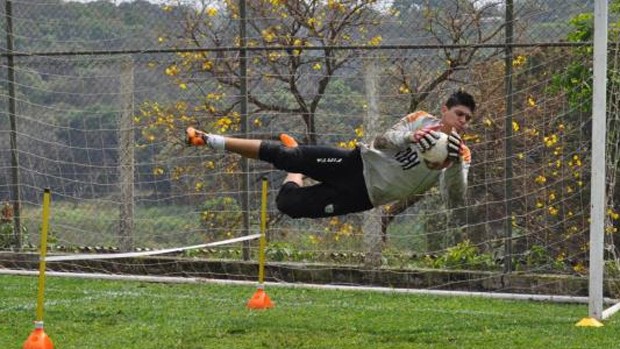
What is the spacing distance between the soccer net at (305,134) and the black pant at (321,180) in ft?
8.93

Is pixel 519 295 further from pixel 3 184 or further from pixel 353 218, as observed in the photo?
pixel 3 184

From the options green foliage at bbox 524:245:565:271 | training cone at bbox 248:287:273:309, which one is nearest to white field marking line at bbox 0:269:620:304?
green foliage at bbox 524:245:565:271

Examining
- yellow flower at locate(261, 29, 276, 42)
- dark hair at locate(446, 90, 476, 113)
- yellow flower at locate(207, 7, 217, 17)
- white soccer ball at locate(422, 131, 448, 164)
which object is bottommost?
white soccer ball at locate(422, 131, 448, 164)

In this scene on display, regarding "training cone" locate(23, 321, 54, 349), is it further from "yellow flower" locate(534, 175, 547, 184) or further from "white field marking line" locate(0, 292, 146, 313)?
"yellow flower" locate(534, 175, 547, 184)

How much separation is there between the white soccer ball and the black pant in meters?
0.62

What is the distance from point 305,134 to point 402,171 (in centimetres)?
355

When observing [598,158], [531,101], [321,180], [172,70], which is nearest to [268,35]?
[172,70]

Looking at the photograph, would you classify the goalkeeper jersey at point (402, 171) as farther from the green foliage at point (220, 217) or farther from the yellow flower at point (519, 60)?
the green foliage at point (220, 217)

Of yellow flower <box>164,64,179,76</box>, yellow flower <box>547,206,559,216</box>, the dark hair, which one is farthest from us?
yellow flower <box>164,64,179,76</box>

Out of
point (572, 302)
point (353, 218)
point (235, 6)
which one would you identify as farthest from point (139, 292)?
point (572, 302)

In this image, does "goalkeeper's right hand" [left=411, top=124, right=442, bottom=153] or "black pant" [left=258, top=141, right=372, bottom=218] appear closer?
"goalkeeper's right hand" [left=411, top=124, right=442, bottom=153]

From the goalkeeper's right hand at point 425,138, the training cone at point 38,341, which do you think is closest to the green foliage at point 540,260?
the goalkeeper's right hand at point 425,138

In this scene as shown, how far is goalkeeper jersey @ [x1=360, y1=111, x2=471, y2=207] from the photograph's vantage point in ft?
28.2

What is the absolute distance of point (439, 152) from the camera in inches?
328
